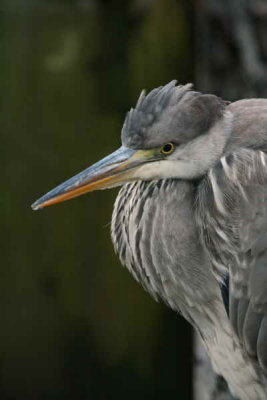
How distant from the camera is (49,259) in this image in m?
4.30

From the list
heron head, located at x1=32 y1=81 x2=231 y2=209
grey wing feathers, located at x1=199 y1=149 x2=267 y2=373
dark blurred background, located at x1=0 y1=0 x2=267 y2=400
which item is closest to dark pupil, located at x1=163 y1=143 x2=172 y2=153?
heron head, located at x1=32 y1=81 x2=231 y2=209

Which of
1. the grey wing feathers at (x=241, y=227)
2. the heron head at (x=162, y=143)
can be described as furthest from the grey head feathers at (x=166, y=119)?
the grey wing feathers at (x=241, y=227)

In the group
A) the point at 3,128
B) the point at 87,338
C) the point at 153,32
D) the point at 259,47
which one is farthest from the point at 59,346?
the point at 259,47

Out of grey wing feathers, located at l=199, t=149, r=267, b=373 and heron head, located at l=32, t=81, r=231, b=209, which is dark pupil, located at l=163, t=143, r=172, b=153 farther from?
grey wing feathers, located at l=199, t=149, r=267, b=373

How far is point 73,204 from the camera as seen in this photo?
4332 millimetres

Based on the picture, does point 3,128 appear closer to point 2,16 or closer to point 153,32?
point 2,16

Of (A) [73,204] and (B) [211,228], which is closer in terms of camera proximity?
(B) [211,228]

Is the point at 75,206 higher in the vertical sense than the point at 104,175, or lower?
lower

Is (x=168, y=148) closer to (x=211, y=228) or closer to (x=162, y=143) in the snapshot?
(x=162, y=143)

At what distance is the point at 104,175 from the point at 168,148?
0.21 m

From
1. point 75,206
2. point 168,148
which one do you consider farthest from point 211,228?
point 75,206

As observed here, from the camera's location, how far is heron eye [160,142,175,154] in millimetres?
2463

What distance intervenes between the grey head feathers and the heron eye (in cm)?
2

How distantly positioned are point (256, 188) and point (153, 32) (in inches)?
84.6
